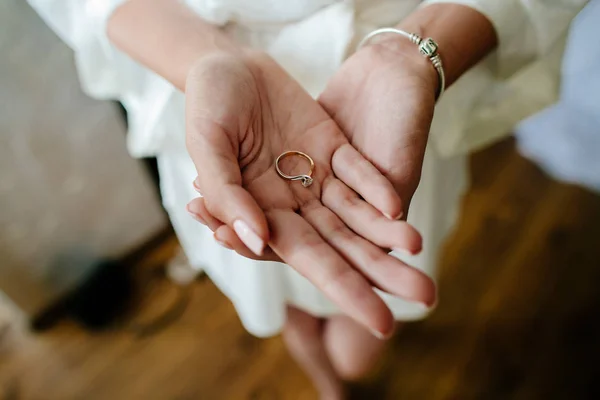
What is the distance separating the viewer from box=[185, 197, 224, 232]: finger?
0.43 meters

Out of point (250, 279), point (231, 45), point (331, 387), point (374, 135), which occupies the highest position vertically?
point (231, 45)

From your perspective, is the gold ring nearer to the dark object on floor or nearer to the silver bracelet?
the silver bracelet

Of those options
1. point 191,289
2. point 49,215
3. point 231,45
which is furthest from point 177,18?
point 191,289

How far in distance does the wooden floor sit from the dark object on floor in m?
0.03

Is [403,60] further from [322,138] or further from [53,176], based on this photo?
[53,176]

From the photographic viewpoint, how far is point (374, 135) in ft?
1.66

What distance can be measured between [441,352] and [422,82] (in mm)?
746

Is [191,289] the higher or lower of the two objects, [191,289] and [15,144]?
the lower

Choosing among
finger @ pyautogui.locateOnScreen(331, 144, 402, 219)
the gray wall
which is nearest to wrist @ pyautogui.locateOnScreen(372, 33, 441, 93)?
finger @ pyautogui.locateOnScreen(331, 144, 402, 219)

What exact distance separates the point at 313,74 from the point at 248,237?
0.27 m

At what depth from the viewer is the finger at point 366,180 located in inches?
17.1

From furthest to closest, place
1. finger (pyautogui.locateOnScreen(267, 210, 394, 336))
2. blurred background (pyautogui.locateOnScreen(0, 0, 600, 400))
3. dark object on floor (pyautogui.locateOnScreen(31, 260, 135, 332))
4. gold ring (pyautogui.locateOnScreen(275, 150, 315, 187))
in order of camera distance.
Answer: dark object on floor (pyautogui.locateOnScreen(31, 260, 135, 332)), blurred background (pyautogui.locateOnScreen(0, 0, 600, 400)), gold ring (pyautogui.locateOnScreen(275, 150, 315, 187)), finger (pyautogui.locateOnScreen(267, 210, 394, 336))

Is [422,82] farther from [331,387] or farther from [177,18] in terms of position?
A: [331,387]

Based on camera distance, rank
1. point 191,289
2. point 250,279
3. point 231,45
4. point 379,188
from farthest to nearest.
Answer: point 191,289
point 250,279
point 231,45
point 379,188
